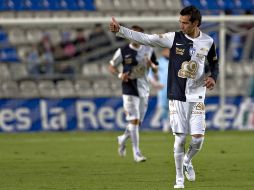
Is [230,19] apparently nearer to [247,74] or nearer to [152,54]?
[247,74]

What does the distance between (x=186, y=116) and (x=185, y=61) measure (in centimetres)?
67

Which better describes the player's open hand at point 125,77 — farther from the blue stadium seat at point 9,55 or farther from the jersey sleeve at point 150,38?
the blue stadium seat at point 9,55

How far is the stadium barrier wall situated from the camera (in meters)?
23.9

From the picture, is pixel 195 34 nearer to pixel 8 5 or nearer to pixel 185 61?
pixel 185 61

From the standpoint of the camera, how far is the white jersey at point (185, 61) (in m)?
10.7

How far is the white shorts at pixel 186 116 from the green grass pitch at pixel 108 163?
2.33 ft

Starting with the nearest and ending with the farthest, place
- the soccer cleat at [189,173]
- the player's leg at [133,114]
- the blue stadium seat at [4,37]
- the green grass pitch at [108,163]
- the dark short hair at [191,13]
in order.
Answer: the dark short hair at [191,13] → the green grass pitch at [108,163] → the soccer cleat at [189,173] → the player's leg at [133,114] → the blue stadium seat at [4,37]

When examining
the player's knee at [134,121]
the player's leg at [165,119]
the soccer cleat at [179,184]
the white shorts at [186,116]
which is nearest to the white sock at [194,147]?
the white shorts at [186,116]

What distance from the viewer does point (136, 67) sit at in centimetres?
1580

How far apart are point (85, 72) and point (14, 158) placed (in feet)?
30.9

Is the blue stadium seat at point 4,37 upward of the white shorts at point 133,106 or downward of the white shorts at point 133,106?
downward

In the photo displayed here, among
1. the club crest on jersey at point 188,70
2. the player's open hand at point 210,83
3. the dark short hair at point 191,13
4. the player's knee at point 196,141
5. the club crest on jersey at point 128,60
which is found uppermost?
the dark short hair at point 191,13

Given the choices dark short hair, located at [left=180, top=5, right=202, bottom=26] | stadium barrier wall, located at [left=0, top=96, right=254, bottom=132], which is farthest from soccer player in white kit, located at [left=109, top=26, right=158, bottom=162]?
stadium barrier wall, located at [left=0, top=96, right=254, bottom=132]

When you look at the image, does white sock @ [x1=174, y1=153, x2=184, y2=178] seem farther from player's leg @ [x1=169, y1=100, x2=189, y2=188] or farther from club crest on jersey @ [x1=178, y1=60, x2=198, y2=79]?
club crest on jersey @ [x1=178, y1=60, x2=198, y2=79]
